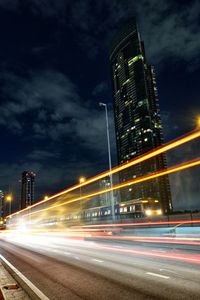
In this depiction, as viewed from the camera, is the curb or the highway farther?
the highway

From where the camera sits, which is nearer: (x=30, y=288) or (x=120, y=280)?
(x=30, y=288)

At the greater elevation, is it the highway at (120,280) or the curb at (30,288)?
the curb at (30,288)

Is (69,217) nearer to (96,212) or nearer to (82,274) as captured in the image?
(96,212)

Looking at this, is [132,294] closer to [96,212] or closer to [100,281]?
[100,281]

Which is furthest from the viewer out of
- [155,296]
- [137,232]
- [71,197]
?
[71,197]

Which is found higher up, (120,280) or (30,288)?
(30,288)

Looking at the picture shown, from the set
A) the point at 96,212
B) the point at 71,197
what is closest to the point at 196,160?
the point at 71,197

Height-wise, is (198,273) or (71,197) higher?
(71,197)

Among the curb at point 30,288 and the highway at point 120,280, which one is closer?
the curb at point 30,288

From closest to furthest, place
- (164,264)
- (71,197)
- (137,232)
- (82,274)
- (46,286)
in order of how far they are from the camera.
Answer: (46,286), (82,274), (164,264), (137,232), (71,197)

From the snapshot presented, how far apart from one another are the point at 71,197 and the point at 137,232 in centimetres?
2167

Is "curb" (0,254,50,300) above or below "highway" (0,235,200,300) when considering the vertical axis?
above

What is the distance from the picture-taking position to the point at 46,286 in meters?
8.73

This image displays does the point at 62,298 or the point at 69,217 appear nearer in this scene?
the point at 62,298
